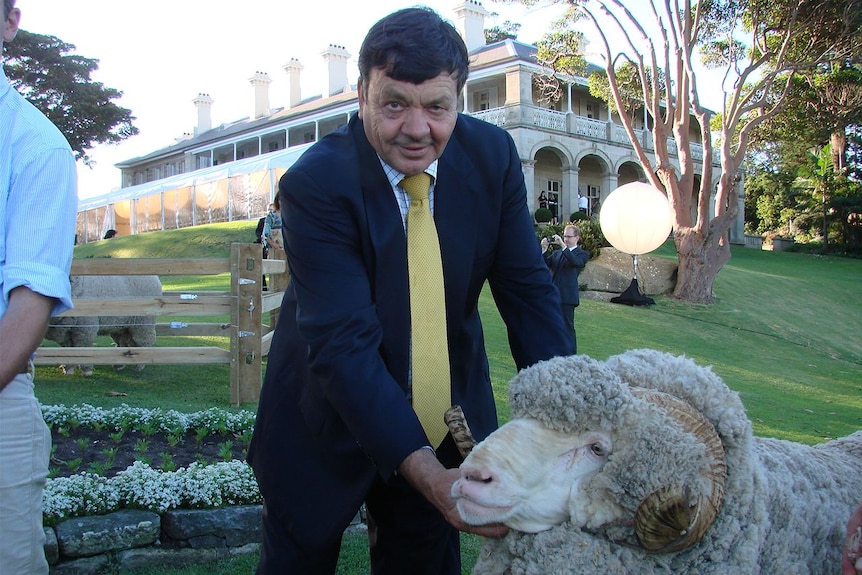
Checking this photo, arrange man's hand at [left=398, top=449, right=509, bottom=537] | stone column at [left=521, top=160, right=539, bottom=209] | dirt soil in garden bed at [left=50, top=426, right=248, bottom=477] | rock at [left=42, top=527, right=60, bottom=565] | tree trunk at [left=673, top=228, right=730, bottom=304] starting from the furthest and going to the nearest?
stone column at [left=521, top=160, right=539, bottom=209] < tree trunk at [left=673, top=228, right=730, bottom=304] < dirt soil in garden bed at [left=50, top=426, right=248, bottom=477] < rock at [left=42, top=527, right=60, bottom=565] < man's hand at [left=398, top=449, right=509, bottom=537]

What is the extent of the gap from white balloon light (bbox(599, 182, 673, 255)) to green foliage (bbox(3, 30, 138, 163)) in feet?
71.6

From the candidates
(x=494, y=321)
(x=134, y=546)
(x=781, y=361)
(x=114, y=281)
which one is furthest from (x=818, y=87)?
(x=134, y=546)

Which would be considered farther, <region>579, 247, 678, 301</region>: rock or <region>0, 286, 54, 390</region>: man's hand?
<region>579, 247, 678, 301</region>: rock

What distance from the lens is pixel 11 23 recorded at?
1765 mm

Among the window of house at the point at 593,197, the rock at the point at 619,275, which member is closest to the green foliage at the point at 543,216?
the window of house at the point at 593,197

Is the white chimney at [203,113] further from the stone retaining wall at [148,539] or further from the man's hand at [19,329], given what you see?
the man's hand at [19,329]

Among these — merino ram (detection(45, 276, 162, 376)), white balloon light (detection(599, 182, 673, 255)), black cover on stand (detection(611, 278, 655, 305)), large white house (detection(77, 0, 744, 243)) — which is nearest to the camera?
merino ram (detection(45, 276, 162, 376))

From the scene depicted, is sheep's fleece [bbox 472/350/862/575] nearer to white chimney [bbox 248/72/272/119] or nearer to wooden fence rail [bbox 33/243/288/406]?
wooden fence rail [bbox 33/243/288/406]

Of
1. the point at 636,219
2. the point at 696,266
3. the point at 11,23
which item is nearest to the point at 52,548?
the point at 11,23

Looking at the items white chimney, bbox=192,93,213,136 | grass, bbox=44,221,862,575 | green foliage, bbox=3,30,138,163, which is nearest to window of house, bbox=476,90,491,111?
grass, bbox=44,221,862,575

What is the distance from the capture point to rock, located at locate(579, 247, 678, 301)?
709 inches

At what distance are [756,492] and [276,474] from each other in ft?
3.84

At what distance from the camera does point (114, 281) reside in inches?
313

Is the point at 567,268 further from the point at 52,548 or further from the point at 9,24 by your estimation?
the point at 9,24
